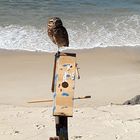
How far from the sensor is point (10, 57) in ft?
35.6

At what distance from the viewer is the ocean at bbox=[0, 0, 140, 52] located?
1233 centimetres

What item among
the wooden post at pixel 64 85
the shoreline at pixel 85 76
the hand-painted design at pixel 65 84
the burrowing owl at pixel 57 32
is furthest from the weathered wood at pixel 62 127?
the shoreline at pixel 85 76

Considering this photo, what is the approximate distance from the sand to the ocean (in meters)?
0.69

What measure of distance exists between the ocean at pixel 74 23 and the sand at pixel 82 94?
69cm

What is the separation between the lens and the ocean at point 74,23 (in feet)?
40.4

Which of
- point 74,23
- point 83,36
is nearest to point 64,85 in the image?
point 83,36

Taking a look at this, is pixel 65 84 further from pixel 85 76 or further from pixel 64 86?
pixel 85 76

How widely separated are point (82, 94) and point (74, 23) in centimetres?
542

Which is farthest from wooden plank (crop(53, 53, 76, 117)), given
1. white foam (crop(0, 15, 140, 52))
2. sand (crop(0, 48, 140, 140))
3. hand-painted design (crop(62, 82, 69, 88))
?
white foam (crop(0, 15, 140, 52))

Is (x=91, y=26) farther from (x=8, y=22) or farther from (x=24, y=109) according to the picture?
(x=24, y=109)

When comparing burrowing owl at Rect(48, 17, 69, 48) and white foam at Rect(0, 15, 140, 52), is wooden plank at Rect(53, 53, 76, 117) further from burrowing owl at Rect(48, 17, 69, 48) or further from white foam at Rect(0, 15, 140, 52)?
white foam at Rect(0, 15, 140, 52)

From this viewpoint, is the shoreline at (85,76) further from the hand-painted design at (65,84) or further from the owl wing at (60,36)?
the hand-painted design at (65,84)

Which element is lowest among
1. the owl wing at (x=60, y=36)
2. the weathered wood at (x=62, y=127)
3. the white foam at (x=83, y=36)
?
the weathered wood at (x=62, y=127)

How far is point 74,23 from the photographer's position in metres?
13.8
